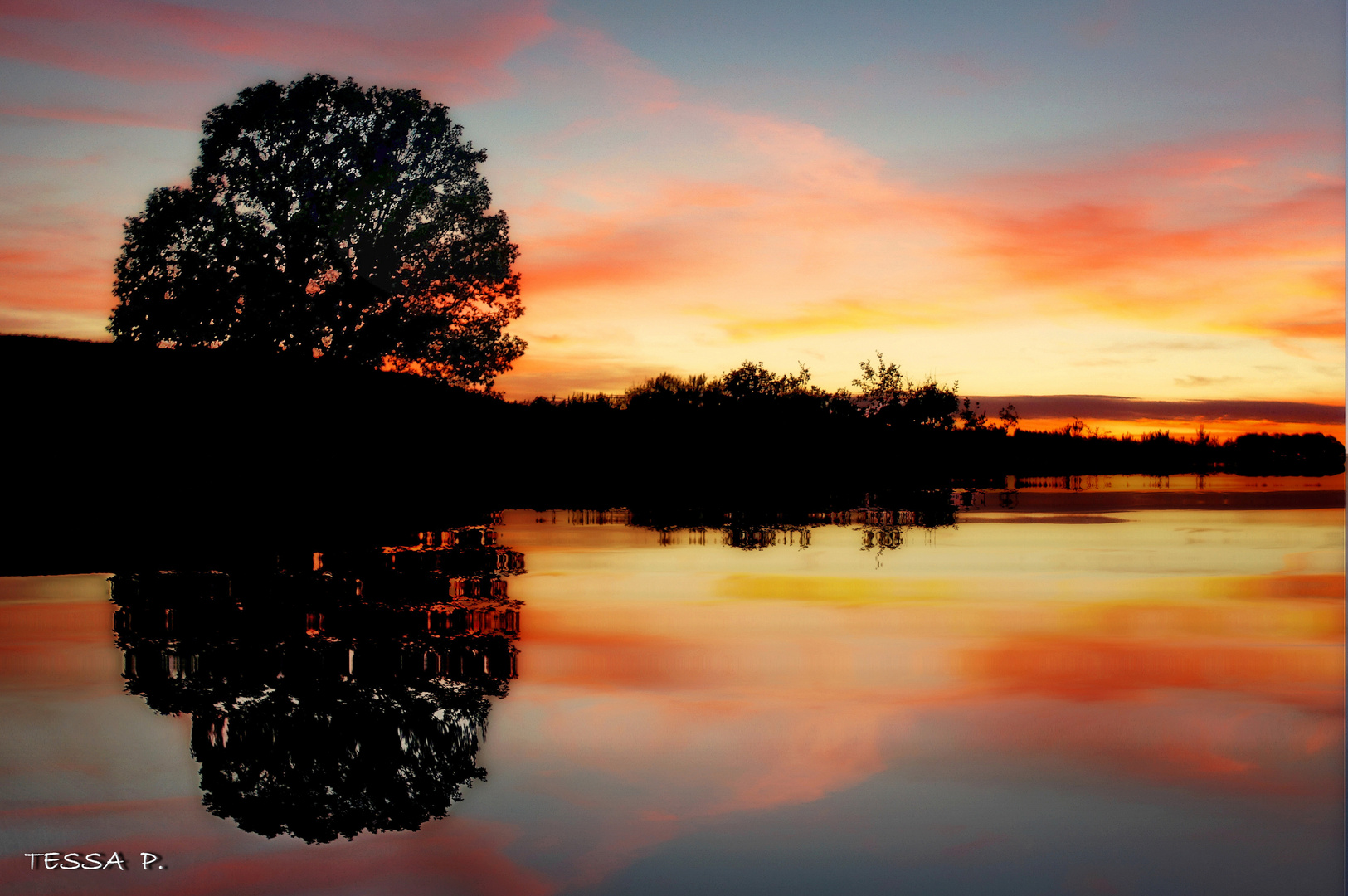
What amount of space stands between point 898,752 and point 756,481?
15981 millimetres

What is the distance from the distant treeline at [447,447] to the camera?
45.2 feet

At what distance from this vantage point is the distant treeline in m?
13.8

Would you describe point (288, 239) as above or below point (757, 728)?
above

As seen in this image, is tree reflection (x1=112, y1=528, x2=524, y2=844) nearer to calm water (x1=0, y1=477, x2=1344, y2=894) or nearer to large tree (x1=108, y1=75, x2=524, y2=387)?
calm water (x1=0, y1=477, x2=1344, y2=894)

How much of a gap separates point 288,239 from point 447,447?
24.1 ft

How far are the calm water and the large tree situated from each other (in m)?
17.4

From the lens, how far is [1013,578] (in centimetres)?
816

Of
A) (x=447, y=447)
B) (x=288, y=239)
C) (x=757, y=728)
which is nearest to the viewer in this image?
(x=757, y=728)

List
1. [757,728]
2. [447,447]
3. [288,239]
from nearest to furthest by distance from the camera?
1. [757,728]
2. [447,447]
3. [288,239]

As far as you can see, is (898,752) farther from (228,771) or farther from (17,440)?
(17,440)

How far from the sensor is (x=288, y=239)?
78.0 ft

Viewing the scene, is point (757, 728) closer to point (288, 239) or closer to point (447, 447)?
point (447, 447)

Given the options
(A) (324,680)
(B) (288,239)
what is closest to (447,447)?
(B) (288,239)

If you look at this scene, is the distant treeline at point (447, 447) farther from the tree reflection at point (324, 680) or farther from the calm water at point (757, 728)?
the calm water at point (757, 728)
